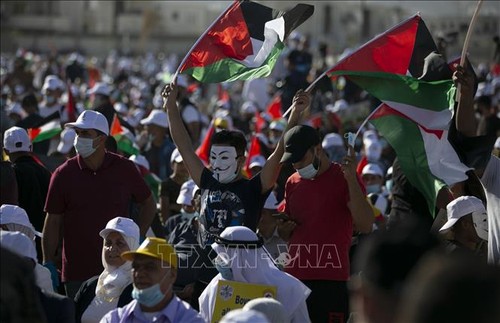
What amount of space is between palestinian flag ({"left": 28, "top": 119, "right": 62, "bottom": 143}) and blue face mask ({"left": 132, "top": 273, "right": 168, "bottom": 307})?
8883 millimetres

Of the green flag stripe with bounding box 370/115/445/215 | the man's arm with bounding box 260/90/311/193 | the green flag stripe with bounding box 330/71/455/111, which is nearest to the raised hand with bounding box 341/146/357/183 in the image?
the man's arm with bounding box 260/90/311/193

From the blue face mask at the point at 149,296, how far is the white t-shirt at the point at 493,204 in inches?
70.6

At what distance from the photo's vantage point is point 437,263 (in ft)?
11.3

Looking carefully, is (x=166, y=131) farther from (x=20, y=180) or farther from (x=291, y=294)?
(x=291, y=294)

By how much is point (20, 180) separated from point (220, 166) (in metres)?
2.52

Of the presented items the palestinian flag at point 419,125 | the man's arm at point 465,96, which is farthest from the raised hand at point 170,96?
the man's arm at point 465,96

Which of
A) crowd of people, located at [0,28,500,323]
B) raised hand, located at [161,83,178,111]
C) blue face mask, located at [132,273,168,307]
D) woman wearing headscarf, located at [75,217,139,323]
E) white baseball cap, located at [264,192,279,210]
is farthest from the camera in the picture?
white baseball cap, located at [264,192,279,210]

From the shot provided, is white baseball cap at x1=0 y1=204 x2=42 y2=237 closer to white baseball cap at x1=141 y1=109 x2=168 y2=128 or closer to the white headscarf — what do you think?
the white headscarf

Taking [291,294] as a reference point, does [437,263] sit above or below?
above

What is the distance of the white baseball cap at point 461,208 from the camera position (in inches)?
307

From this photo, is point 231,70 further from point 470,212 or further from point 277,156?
point 470,212

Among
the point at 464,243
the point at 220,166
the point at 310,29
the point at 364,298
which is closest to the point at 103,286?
the point at 220,166

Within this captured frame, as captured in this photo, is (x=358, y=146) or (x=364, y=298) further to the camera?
(x=358, y=146)

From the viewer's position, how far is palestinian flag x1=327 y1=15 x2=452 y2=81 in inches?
364
